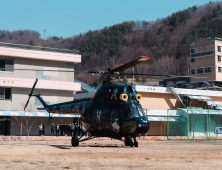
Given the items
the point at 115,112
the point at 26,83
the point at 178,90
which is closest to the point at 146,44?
the point at 178,90

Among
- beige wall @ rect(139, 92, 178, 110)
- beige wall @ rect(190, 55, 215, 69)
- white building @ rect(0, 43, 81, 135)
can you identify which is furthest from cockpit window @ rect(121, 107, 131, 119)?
beige wall @ rect(190, 55, 215, 69)

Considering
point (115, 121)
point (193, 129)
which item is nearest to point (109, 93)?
point (115, 121)

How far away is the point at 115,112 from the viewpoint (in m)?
18.4

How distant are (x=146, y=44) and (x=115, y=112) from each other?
567 ft

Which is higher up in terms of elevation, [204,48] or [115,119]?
[204,48]

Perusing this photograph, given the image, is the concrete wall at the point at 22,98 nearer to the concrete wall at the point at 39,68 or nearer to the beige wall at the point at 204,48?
the concrete wall at the point at 39,68

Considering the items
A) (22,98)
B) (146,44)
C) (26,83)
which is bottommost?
(22,98)

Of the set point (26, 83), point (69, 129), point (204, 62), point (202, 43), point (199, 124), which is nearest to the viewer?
point (199, 124)

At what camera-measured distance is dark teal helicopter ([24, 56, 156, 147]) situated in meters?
17.7

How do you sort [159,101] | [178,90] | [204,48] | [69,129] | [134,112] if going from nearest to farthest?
[134,112] < [69,129] < [159,101] < [178,90] < [204,48]

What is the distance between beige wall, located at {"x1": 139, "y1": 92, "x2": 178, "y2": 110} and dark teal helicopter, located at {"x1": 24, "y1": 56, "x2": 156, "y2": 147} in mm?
33066

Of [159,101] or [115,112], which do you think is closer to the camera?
[115,112]

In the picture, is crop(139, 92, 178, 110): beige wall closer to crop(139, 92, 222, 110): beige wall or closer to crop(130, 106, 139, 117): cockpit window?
crop(139, 92, 222, 110): beige wall

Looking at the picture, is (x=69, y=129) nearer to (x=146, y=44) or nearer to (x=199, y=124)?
(x=199, y=124)
